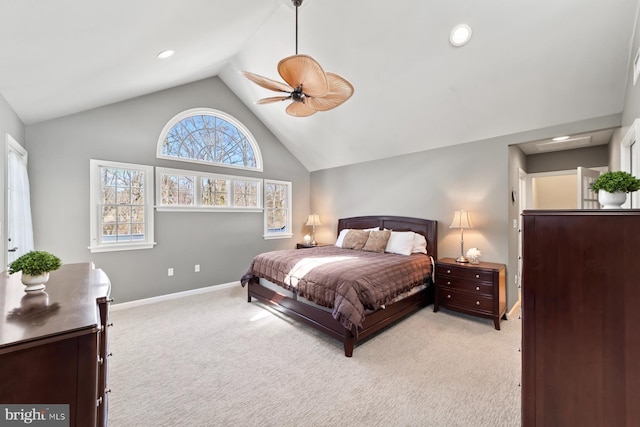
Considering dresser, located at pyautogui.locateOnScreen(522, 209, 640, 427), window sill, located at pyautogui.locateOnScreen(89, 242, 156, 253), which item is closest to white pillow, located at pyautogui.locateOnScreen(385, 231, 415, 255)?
dresser, located at pyautogui.locateOnScreen(522, 209, 640, 427)

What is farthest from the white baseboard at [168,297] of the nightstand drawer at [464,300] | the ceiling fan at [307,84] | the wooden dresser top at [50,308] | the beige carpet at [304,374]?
the nightstand drawer at [464,300]

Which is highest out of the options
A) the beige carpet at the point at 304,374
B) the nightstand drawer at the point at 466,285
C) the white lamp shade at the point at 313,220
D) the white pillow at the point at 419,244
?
the white lamp shade at the point at 313,220

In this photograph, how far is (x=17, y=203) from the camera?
2.80 m

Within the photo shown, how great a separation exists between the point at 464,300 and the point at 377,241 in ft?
4.88

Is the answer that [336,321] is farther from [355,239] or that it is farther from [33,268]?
[33,268]

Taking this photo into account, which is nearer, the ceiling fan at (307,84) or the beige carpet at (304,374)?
the beige carpet at (304,374)

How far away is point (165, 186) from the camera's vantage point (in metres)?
4.26

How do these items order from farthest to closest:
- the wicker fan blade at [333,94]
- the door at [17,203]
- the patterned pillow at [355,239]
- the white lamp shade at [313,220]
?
the white lamp shade at [313,220] < the patterned pillow at [355,239] < the door at [17,203] < the wicker fan blade at [333,94]

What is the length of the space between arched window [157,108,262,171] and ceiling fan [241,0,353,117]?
237 cm

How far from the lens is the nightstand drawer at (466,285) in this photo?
10.6ft

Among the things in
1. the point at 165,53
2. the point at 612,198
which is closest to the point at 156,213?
the point at 165,53

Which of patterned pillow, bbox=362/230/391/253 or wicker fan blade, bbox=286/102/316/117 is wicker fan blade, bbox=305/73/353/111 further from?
patterned pillow, bbox=362/230/391/253

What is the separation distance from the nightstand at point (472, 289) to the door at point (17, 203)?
4.80 metres

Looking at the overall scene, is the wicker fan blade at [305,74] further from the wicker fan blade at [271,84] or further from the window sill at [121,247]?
the window sill at [121,247]
